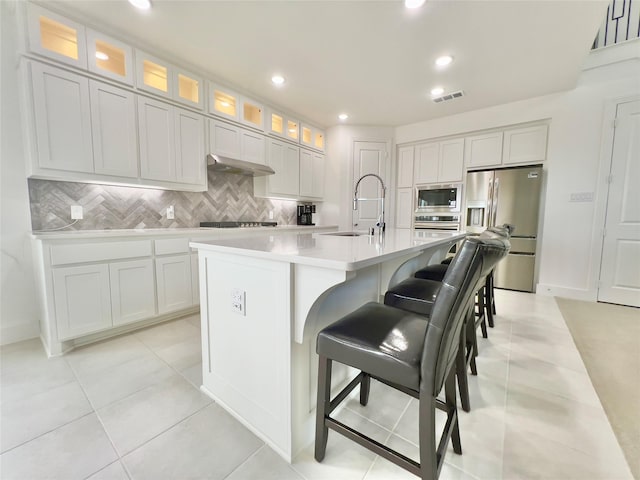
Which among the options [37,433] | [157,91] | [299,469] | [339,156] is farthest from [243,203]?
[299,469]

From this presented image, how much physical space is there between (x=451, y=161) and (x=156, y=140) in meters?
4.21

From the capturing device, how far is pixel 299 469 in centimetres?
109

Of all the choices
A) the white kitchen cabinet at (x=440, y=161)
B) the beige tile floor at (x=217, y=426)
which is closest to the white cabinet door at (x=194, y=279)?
the beige tile floor at (x=217, y=426)

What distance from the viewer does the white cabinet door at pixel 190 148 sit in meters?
2.79

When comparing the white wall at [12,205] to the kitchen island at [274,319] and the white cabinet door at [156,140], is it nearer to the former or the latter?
the white cabinet door at [156,140]

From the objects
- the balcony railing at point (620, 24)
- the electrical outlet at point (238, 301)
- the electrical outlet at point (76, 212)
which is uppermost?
the balcony railing at point (620, 24)

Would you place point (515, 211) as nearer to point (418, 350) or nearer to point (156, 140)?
point (418, 350)

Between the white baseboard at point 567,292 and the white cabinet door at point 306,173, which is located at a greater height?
the white cabinet door at point 306,173

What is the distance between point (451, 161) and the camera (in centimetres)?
430

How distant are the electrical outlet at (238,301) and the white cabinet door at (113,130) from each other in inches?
78.4

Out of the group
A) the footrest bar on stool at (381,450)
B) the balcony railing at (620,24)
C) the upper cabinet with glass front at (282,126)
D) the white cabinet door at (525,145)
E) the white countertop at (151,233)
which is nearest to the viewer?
the footrest bar on stool at (381,450)

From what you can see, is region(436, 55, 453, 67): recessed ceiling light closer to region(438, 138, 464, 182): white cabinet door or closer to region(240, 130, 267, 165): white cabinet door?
region(438, 138, 464, 182): white cabinet door

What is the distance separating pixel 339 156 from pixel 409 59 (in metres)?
2.12

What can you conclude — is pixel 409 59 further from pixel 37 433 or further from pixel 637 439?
pixel 37 433
